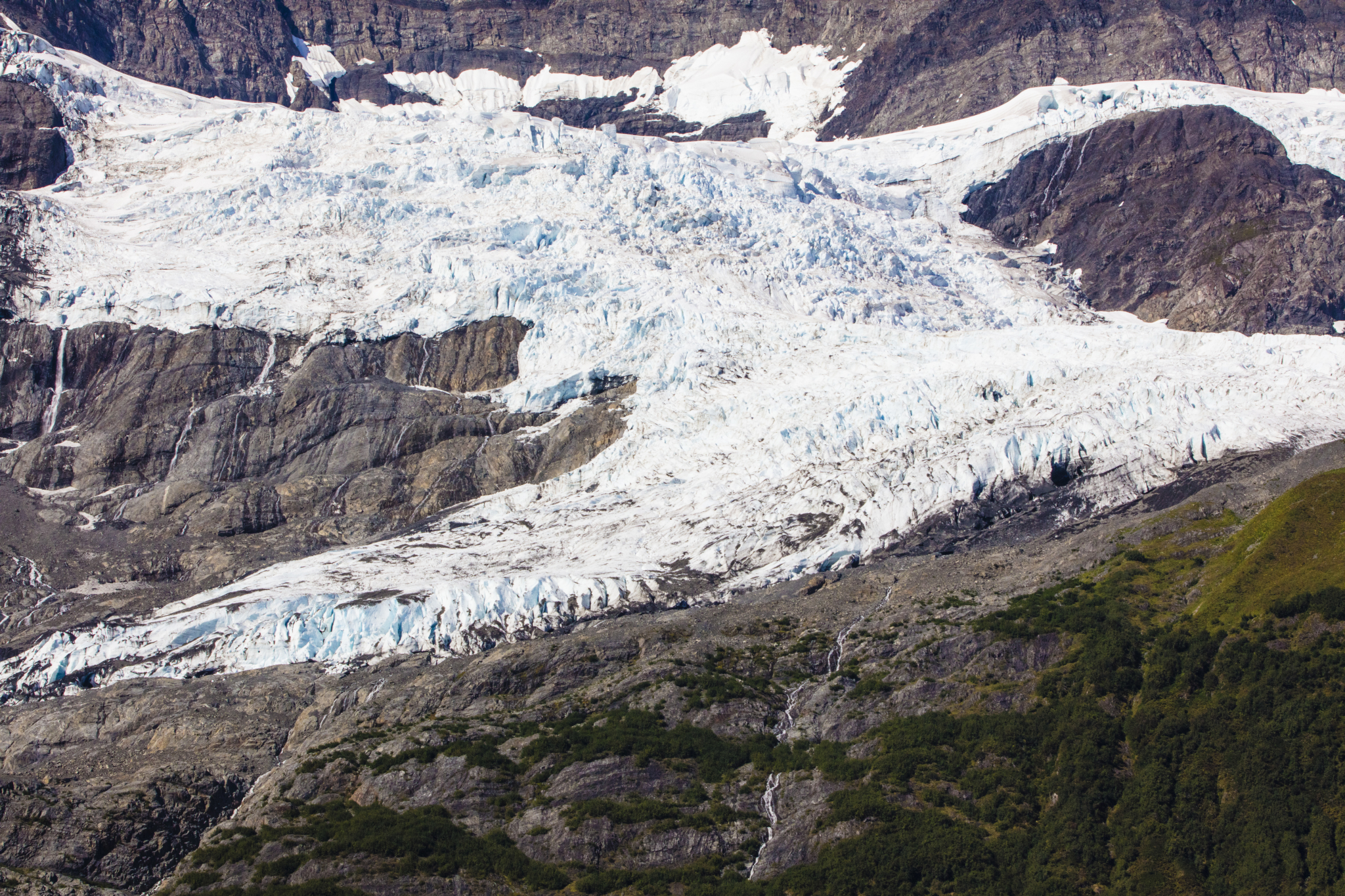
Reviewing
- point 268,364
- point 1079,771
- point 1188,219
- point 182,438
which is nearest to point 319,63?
point 268,364

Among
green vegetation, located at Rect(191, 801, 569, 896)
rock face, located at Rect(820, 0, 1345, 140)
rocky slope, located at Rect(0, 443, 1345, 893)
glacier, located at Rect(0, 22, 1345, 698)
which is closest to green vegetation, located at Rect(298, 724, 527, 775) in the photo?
rocky slope, located at Rect(0, 443, 1345, 893)

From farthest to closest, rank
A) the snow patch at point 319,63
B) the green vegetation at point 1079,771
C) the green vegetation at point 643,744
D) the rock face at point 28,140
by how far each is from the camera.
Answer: the snow patch at point 319,63 → the rock face at point 28,140 → the green vegetation at point 643,744 → the green vegetation at point 1079,771

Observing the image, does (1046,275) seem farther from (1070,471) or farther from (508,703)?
(508,703)

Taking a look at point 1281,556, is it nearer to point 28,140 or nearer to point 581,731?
point 581,731

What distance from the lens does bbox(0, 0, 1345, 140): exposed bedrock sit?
151m

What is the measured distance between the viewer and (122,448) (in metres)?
83.1

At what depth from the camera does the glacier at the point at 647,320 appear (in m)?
59.7

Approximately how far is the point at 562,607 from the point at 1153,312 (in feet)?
252

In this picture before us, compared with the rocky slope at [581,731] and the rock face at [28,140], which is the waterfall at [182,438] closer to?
the rocky slope at [581,731]

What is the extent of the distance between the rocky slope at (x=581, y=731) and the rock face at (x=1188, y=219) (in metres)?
54.3

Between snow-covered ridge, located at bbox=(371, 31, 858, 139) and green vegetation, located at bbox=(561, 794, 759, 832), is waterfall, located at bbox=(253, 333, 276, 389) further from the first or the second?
snow-covered ridge, located at bbox=(371, 31, 858, 139)

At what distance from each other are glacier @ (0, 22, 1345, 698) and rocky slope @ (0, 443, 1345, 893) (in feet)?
21.4

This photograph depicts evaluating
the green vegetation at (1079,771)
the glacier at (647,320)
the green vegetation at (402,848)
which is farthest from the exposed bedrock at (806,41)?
the green vegetation at (402,848)

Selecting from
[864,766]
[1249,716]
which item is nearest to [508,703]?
[864,766]
